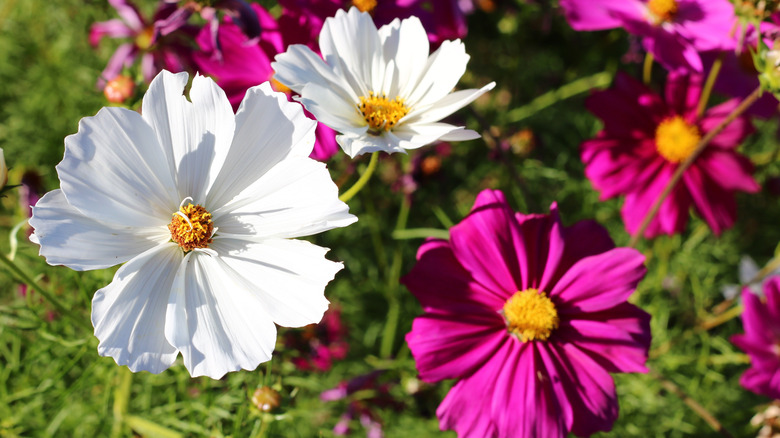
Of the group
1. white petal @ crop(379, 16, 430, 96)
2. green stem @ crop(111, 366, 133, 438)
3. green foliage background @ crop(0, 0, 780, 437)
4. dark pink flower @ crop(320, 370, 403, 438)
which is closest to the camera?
white petal @ crop(379, 16, 430, 96)

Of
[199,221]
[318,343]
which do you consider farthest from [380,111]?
[318,343]

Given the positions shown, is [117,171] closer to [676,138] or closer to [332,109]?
[332,109]

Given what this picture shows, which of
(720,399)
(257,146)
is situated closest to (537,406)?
(257,146)

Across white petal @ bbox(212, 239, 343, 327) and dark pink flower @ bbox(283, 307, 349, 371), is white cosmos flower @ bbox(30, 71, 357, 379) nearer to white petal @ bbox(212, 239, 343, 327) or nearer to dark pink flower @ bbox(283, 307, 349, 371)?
white petal @ bbox(212, 239, 343, 327)

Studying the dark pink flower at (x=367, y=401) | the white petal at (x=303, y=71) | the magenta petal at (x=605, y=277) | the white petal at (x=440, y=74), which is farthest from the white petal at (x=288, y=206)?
the dark pink flower at (x=367, y=401)

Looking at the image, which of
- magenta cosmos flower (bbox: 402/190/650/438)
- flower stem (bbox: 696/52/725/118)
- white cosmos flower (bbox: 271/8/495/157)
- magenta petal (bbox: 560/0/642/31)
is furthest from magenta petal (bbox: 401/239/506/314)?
flower stem (bbox: 696/52/725/118)

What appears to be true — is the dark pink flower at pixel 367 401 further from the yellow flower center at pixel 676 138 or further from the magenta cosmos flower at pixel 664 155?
the yellow flower center at pixel 676 138

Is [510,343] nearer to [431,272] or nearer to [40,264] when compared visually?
[431,272]
